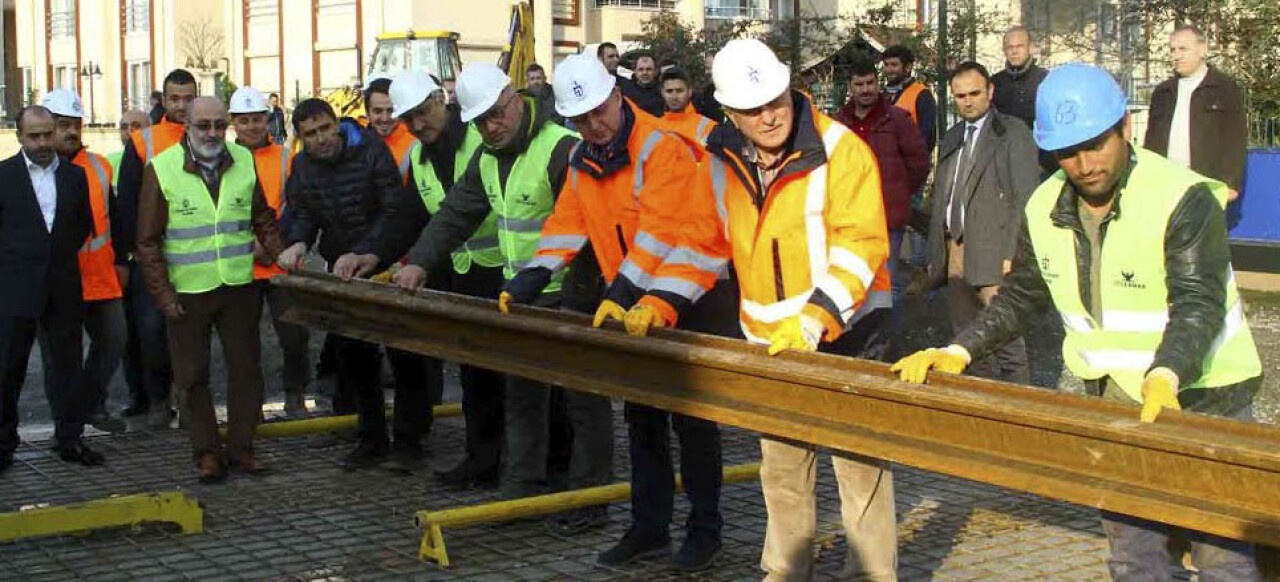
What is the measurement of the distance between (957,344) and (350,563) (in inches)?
114

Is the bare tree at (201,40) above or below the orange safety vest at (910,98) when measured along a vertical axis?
above

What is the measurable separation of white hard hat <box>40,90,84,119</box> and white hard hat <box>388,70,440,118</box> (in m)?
2.62

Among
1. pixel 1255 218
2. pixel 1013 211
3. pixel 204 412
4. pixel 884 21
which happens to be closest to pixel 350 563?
pixel 204 412

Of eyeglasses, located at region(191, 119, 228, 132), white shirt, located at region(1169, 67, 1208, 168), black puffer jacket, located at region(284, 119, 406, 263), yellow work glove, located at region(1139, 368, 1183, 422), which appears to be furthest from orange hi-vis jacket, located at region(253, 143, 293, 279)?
yellow work glove, located at region(1139, 368, 1183, 422)

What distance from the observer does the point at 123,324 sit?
943 centimetres

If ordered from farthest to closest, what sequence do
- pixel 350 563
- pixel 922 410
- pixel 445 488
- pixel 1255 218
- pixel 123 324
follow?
1. pixel 1255 218
2. pixel 123 324
3. pixel 445 488
4. pixel 350 563
5. pixel 922 410

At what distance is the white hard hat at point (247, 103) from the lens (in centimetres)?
930

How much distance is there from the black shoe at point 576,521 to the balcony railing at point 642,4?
127 ft

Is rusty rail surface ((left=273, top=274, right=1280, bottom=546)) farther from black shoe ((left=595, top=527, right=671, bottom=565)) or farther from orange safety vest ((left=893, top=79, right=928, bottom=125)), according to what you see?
orange safety vest ((left=893, top=79, right=928, bottom=125))

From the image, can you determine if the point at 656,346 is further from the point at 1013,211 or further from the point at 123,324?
the point at 123,324

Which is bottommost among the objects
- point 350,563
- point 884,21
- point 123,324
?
point 350,563

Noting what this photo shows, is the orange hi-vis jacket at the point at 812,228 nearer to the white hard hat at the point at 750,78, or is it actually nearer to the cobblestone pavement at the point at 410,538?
the white hard hat at the point at 750,78

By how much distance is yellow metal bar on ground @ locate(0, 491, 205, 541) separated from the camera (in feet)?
22.9

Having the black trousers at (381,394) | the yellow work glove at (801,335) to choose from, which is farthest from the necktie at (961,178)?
the yellow work glove at (801,335)
